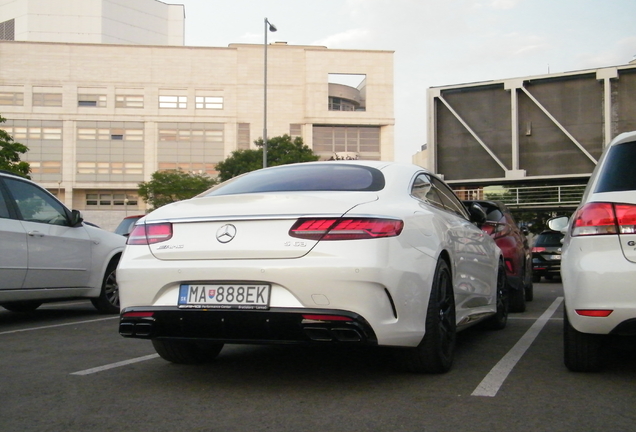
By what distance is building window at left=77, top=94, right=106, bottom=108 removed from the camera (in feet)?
238

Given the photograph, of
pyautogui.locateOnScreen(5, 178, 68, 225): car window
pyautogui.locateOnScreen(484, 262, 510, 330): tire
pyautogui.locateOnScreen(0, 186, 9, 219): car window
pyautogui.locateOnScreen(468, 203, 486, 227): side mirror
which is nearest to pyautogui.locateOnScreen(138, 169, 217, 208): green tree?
pyautogui.locateOnScreen(5, 178, 68, 225): car window

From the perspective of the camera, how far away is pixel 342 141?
7488 centimetres

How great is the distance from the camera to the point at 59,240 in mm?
8359

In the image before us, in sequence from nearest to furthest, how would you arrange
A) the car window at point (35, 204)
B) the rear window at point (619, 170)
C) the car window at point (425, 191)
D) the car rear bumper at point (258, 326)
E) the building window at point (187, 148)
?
the car rear bumper at point (258, 326)
the rear window at point (619, 170)
the car window at point (425, 191)
the car window at point (35, 204)
the building window at point (187, 148)

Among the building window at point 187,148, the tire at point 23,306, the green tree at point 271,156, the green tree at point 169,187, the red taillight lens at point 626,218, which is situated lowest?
the tire at point 23,306

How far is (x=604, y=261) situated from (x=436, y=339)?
1072 mm

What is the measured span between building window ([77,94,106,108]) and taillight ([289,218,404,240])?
72914 mm

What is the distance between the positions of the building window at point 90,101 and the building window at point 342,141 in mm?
21356

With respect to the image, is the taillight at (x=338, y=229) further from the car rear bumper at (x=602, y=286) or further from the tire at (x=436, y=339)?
the car rear bumper at (x=602, y=286)

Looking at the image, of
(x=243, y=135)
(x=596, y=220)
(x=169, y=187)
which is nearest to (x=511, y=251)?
(x=596, y=220)

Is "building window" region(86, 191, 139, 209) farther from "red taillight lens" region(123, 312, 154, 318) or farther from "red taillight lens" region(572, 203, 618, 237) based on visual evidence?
"red taillight lens" region(572, 203, 618, 237)

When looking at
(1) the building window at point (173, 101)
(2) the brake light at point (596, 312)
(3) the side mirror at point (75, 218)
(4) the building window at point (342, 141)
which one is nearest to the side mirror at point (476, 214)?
(2) the brake light at point (596, 312)

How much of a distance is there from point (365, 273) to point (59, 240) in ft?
18.0

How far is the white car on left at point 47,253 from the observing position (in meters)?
7.64
